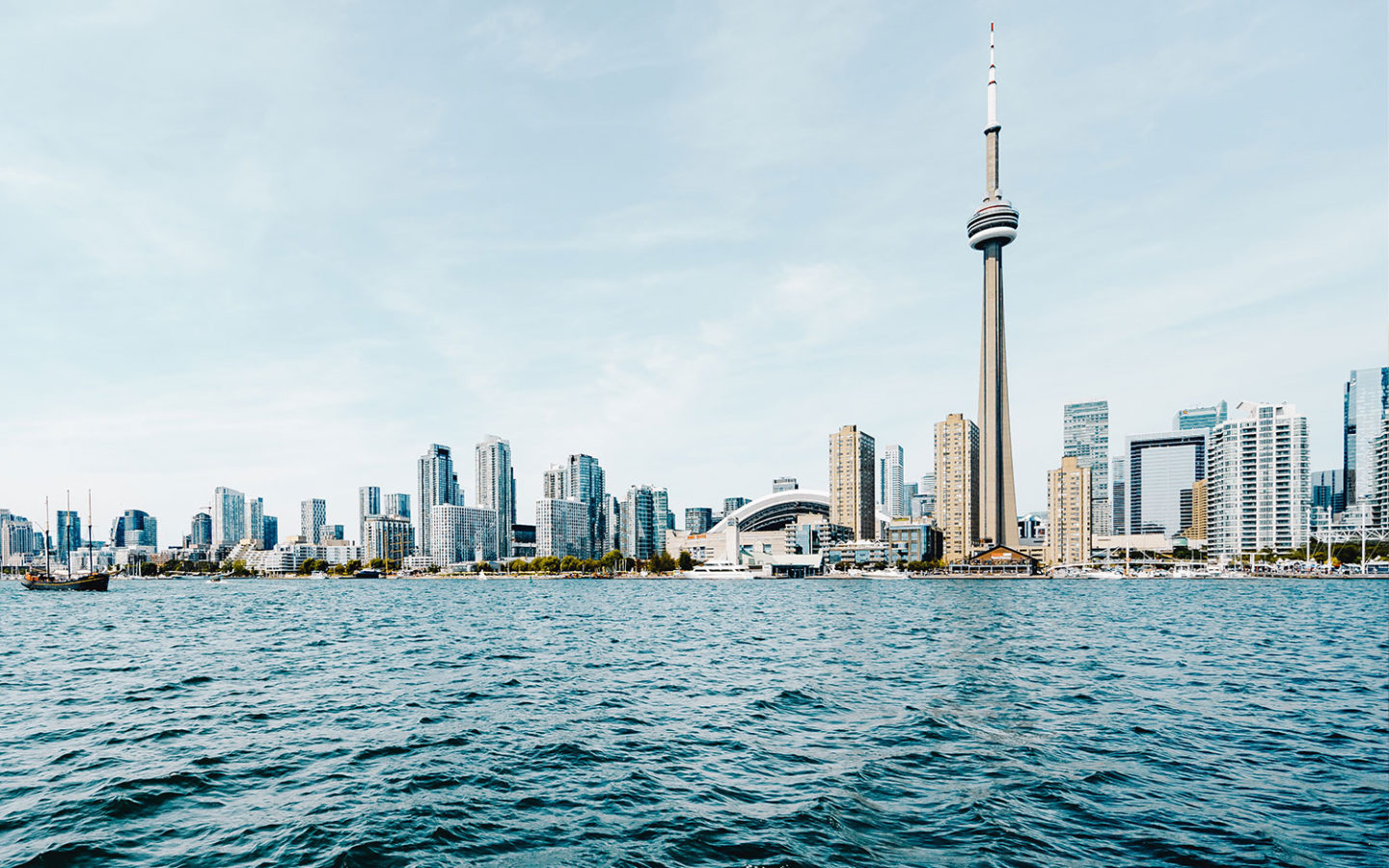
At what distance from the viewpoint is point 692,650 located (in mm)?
53375

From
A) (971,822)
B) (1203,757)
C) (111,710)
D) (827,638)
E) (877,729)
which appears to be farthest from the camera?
(827,638)

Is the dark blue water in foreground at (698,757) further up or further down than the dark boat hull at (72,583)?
further up

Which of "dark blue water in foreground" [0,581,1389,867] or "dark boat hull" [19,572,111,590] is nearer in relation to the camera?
"dark blue water in foreground" [0,581,1389,867]

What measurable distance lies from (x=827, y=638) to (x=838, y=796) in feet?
141

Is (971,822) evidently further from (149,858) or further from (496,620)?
(496,620)

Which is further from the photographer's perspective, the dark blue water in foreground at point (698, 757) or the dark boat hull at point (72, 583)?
the dark boat hull at point (72, 583)

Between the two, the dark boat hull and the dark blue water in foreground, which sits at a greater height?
the dark blue water in foreground

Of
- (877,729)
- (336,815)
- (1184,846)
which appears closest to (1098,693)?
(877,729)

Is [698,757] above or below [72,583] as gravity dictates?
above

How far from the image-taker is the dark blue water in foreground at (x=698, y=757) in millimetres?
16531

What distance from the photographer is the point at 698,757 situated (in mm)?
23641

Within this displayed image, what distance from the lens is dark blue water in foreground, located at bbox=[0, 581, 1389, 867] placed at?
16.5 m

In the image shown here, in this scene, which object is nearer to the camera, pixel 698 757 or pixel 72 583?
pixel 698 757

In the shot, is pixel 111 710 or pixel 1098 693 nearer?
pixel 111 710
